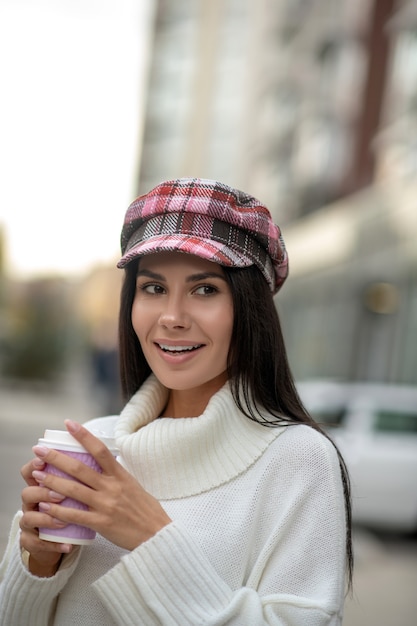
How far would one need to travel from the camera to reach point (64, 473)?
186 cm

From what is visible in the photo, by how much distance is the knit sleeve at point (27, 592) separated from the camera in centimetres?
206

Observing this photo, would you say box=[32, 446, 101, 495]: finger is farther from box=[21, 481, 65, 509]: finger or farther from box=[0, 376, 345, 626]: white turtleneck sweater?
box=[0, 376, 345, 626]: white turtleneck sweater

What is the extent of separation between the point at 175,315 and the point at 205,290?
10cm

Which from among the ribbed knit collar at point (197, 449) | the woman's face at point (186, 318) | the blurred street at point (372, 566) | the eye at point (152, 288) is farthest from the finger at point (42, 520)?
the blurred street at point (372, 566)

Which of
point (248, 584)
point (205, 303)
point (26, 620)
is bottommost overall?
point (26, 620)

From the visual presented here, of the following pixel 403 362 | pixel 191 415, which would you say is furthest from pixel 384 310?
pixel 191 415

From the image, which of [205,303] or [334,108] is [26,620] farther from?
[334,108]

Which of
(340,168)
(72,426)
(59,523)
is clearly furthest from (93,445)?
(340,168)

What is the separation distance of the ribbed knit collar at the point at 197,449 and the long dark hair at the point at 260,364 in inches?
1.5

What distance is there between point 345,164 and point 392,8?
3667 mm

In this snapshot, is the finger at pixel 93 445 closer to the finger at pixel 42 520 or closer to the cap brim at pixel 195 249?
the finger at pixel 42 520

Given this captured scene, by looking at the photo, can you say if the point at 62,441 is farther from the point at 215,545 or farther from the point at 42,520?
the point at 215,545

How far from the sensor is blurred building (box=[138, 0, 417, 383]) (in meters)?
18.4

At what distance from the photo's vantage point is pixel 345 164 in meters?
22.4
